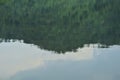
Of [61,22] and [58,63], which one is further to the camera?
[61,22]

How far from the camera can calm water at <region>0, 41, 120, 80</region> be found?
14195 millimetres

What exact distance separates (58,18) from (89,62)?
12.0 metres

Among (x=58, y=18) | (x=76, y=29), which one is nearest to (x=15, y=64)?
(x=76, y=29)

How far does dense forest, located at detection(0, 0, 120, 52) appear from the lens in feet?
65.2

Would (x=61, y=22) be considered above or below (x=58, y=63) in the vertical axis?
above

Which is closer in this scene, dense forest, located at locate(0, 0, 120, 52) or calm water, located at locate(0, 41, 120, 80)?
calm water, located at locate(0, 41, 120, 80)

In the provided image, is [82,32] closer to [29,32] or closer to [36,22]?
[29,32]

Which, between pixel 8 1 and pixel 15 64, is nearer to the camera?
pixel 15 64

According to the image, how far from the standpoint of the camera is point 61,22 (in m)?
26.0

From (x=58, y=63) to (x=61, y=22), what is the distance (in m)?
10.7

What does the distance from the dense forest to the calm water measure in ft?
3.89

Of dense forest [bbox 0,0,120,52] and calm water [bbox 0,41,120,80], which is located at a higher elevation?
dense forest [bbox 0,0,120,52]

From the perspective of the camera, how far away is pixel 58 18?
27188mm

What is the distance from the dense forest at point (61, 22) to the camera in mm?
19859
